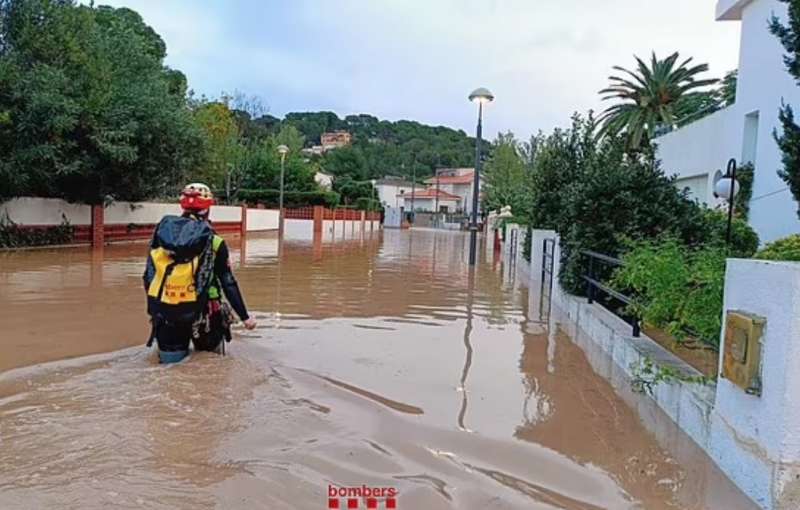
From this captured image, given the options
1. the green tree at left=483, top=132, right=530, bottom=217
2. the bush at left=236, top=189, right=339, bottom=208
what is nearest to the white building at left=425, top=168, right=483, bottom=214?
the green tree at left=483, top=132, right=530, bottom=217

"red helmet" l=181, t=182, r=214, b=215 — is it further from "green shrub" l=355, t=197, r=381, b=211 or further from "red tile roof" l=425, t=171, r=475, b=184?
"red tile roof" l=425, t=171, r=475, b=184

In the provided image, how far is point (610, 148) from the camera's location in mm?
12453

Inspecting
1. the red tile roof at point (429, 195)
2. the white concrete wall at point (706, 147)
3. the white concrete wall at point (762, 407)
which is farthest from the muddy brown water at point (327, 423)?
the red tile roof at point (429, 195)

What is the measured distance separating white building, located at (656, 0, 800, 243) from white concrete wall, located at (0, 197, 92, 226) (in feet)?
58.8

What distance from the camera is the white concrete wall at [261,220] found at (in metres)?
37.6

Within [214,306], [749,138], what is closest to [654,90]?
[749,138]

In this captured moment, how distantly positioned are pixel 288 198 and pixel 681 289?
43.1 meters

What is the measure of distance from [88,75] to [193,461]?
1780cm

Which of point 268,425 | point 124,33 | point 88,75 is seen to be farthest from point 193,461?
point 124,33

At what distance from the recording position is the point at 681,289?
201 inches

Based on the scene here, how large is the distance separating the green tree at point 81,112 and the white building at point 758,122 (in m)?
15.0

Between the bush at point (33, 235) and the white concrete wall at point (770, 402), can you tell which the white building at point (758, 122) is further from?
the bush at point (33, 235)

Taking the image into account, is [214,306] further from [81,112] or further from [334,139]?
[334,139]

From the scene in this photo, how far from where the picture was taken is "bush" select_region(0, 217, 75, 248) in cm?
1909
